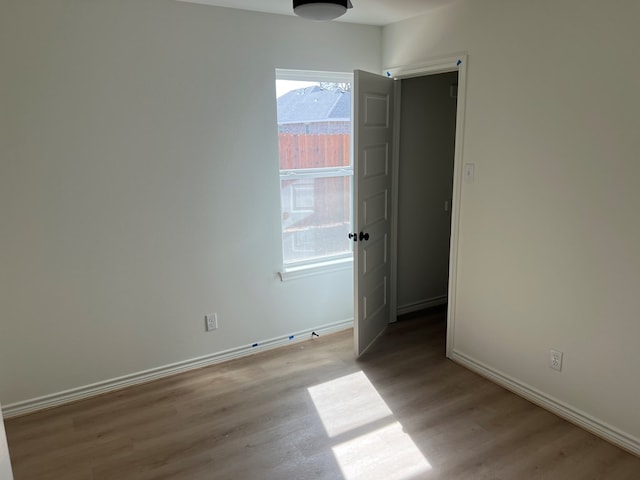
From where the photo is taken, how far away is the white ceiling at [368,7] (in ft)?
9.29

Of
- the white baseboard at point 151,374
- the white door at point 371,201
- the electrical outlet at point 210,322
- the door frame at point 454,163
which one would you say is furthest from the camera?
the electrical outlet at point 210,322

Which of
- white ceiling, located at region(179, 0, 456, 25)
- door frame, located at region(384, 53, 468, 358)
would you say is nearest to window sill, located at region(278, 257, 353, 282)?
door frame, located at region(384, 53, 468, 358)

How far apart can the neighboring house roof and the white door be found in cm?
36

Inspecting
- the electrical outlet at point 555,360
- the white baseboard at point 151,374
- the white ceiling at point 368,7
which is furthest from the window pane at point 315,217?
the electrical outlet at point 555,360

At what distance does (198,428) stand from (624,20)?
2.96 meters

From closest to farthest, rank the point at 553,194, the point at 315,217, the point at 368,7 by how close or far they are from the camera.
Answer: the point at 553,194 < the point at 368,7 < the point at 315,217

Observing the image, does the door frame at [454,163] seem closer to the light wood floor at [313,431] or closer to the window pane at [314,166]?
the window pane at [314,166]

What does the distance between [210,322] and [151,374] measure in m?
0.51

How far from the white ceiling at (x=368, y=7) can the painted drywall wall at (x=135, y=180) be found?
93 mm

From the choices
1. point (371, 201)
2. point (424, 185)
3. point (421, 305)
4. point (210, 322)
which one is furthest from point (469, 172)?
point (210, 322)

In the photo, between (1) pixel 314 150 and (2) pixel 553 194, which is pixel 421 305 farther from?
(2) pixel 553 194

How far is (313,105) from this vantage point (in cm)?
347

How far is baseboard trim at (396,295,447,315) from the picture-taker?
416 cm

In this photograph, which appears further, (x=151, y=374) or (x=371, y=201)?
(x=371, y=201)
